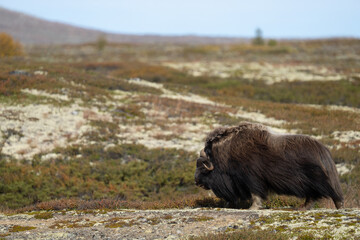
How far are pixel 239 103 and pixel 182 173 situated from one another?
11332 mm

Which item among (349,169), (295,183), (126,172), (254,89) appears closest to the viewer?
(295,183)

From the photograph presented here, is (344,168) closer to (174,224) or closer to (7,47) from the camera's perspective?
(174,224)

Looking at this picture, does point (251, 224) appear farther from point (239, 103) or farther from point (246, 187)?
point (239, 103)

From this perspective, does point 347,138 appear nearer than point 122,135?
Yes

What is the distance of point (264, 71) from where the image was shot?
3841cm

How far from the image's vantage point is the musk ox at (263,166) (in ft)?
22.2

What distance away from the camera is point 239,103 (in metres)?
23.5

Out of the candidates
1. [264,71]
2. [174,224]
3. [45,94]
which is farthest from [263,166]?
[264,71]

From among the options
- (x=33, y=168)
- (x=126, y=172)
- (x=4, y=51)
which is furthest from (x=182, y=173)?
(x=4, y=51)

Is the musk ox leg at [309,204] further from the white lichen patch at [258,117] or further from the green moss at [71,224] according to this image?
the white lichen patch at [258,117]

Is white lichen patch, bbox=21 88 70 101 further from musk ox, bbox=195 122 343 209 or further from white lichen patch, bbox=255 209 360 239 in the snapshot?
white lichen patch, bbox=255 209 360 239

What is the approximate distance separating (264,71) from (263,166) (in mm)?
32579

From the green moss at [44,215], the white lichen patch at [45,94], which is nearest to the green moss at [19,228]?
the green moss at [44,215]

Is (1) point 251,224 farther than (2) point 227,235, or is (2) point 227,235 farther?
(1) point 251,224
